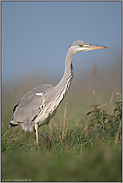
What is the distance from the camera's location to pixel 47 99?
Answer: 15.3 ft

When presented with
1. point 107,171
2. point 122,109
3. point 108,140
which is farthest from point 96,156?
point 122,109

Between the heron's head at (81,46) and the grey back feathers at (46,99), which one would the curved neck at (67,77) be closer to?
the grey back feathers at (46,99)

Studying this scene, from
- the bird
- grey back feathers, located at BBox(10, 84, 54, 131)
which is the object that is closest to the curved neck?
the bird

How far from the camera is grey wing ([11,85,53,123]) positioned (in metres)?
4.74

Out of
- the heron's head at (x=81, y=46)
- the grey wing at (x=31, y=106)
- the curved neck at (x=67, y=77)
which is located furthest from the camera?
the grey wing at (x=31, y=106)

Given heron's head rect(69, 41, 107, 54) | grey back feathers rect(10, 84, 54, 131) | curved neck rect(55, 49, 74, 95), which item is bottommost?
grey back feathers rect(10, 84, 54, 131)

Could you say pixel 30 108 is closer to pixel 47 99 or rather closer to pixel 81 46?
pixel 47 99

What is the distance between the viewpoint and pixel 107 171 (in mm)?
2811

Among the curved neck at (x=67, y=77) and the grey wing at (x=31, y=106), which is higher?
the curved neck at (x=67, y=77)

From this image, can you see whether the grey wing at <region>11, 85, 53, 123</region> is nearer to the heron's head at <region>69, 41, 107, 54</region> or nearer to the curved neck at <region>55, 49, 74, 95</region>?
the curved neck at <region>55, 49, 74, 95</region>

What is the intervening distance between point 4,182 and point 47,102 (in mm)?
2098

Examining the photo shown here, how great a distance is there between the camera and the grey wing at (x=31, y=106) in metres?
4.74

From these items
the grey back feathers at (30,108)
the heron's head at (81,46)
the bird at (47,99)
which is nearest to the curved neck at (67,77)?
the bird at (47,99)

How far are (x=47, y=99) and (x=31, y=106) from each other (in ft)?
1.61
